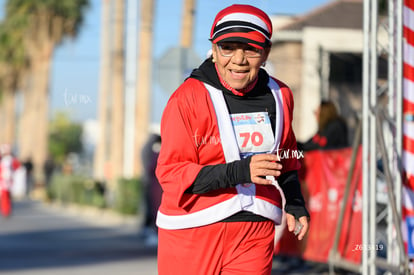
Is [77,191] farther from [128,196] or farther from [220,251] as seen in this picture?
[220,251]

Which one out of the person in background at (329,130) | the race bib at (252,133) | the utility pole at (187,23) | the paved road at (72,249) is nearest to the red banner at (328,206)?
the person in background at (329,130)

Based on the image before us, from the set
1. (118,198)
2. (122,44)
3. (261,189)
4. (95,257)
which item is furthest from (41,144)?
(261,189)

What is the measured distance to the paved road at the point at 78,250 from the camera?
11.3m

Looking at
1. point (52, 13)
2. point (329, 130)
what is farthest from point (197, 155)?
point (52, 13)

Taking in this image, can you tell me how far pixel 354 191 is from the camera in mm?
8852

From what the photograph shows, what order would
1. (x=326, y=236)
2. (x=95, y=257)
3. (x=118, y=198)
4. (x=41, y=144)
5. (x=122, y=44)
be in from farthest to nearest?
(x=41, y=144) < (x=122, y=44) < (x=118, y=198) < (x=95, y=257) < (x=326, y=236)

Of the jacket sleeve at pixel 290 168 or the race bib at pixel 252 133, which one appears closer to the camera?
the race bib at pixel 252 133

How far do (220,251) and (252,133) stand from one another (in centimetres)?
51

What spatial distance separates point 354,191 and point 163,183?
16.7 ft

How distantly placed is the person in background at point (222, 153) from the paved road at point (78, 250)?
6.60m

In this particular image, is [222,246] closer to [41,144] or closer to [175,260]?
[175,260]

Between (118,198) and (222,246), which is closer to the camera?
(222,246)

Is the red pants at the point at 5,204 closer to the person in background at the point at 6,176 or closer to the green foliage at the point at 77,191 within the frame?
the person in background at the point at 6,176

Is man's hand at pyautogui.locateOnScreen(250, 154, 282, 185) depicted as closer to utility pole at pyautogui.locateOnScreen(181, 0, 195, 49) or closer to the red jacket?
the red jacket
